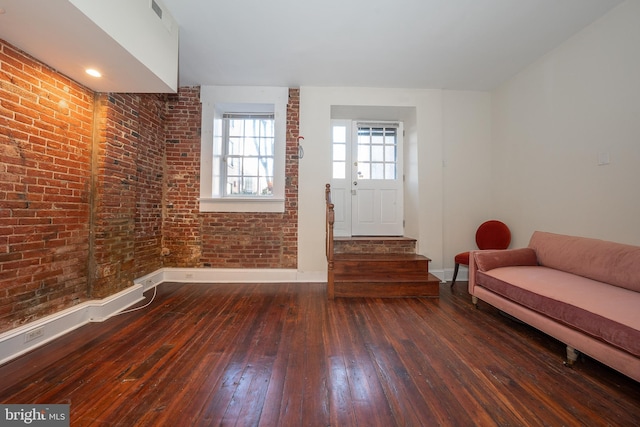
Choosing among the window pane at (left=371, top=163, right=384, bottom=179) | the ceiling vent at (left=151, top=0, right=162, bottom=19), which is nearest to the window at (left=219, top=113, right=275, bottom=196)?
the ceiling vent at (left=151, top=0, right=162, bottom=19)

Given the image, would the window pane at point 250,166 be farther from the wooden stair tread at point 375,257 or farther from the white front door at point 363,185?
the wooden stair tread at point 375,257

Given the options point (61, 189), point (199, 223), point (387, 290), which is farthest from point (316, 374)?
point (199, 223)

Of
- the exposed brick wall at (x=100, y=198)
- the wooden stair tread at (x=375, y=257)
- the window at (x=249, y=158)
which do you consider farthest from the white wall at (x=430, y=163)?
the window at (x=249, y=158)

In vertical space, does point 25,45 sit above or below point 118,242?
above

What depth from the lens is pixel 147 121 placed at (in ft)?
10.4

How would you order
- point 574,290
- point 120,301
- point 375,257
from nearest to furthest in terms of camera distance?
point 574,290, point 120,301, point 375,257

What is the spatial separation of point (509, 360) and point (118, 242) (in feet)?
12.7

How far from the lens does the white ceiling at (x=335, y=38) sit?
5.85 ft

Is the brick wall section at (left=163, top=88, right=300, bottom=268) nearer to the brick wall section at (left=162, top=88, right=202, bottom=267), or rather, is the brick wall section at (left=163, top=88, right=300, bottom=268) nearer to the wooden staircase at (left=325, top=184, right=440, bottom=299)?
the brick wall section at (left=162, top=88, right=202, bottom=267)

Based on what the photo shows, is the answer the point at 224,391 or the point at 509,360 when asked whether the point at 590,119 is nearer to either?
the point at 509,360

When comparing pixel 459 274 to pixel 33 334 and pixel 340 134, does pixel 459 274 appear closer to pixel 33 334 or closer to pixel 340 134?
pixel 340 134

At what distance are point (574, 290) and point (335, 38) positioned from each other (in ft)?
10.7

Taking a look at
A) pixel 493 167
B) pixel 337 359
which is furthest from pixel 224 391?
pixel 493 167

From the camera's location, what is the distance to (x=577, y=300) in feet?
5.52
